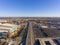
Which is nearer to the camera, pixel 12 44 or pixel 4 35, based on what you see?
pixel 12 44

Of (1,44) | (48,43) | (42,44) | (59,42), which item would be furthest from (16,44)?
(59,42)

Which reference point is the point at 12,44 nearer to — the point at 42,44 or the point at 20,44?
the point at 20,44

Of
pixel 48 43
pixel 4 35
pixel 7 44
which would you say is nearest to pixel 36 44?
pixel 48 43

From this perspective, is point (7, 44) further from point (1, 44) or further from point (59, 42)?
point (59, 42)

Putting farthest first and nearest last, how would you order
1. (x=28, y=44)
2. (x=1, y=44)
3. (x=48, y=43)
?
1. (x=48, y=43)
2. (x=1, y=44)
3. (x=28, y=44)

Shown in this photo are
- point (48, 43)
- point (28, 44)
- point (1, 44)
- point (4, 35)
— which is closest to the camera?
point (28, 44)

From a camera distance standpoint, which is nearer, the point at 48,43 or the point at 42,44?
the point at 42,44

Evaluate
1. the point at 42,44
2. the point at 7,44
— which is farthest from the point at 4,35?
the point at 42,44

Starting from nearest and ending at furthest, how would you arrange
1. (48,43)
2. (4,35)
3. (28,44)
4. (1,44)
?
(28,44) → (1,44) → (48,43) → (4,35)
